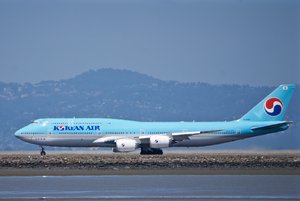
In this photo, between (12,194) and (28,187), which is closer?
(12,194)

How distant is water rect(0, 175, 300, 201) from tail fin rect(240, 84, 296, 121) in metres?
34.1

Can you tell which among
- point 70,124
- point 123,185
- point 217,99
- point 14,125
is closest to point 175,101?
point 217,99

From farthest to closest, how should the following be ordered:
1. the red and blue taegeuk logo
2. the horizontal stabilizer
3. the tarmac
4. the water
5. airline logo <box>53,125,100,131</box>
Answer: the horizontal stabilizer < the red and blue taegeuk logo < airline logo <box>53,125,100,131</box> < the tarmac < the water

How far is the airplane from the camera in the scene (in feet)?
242

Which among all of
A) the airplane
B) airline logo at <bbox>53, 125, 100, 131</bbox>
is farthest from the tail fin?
airline logo at <bbox>53, 125, 100, 131</bbox>

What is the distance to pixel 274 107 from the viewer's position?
259 ft

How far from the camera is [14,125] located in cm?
16088

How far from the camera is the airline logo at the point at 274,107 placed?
79.0 metres

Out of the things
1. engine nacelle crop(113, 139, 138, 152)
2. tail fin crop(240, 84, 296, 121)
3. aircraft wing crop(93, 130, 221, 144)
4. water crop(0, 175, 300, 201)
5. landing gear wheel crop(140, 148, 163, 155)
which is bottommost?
water crop(0, 175, 300, 201)

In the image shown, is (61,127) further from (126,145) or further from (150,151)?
(150,151)

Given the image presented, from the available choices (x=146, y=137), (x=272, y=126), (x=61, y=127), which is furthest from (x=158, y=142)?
(x=272, y=126)

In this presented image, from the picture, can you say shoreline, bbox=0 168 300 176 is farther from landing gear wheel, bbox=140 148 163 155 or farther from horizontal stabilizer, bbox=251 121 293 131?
horizontal stabilizer, bbox=251 121 293 131

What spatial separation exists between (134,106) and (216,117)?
4554 centimetres

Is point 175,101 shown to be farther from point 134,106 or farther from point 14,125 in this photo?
point 14,125
